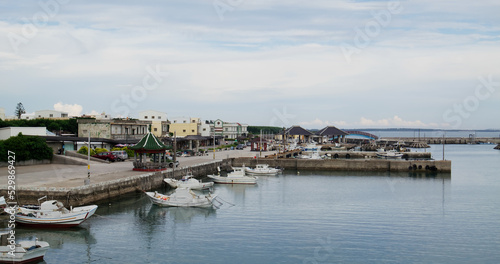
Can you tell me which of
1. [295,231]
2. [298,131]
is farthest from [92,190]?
[298,131]

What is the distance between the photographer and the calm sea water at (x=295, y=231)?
23.0 metres

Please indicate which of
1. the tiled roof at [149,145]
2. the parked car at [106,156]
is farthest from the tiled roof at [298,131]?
the tiled roof at [149,145]

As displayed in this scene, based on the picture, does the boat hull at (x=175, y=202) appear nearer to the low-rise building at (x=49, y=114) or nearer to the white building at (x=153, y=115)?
the white building at (x=153, y=115)

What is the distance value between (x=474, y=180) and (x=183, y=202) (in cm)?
3832

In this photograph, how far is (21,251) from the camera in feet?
65.8

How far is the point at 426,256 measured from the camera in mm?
23328

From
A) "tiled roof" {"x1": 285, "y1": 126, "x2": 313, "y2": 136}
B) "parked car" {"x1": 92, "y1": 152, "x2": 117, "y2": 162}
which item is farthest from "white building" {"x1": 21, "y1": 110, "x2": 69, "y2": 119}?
"parked car" {"x1": 92, "y1": 152, "x2": 117, "y2": 162}

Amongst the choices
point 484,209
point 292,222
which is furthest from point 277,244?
point 484,209

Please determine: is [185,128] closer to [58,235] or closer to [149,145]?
[149,145]

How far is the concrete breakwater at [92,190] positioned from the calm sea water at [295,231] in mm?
1350

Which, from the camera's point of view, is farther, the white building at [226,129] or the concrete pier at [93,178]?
the white building at [226,129]

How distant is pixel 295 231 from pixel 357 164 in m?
39.2

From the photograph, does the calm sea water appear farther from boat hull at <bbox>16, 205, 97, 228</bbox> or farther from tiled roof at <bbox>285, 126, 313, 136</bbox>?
tiled roof at <bbox>285, 126, 313, 136</bbox>

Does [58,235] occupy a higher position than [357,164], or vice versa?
[357,164]
